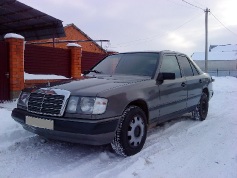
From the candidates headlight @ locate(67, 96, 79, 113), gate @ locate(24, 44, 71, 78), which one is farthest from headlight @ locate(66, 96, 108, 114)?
gate @ locate(24, 44, 71, 78)

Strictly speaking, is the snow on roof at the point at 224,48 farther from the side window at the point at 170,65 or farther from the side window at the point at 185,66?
the side window at the point at 170,65

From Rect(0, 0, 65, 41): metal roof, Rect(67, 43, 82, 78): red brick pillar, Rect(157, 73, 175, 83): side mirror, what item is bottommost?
Rect(157, 73, 175, 83): side mirror

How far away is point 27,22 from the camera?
14.1 metres

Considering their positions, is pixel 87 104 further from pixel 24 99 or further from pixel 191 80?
pixel 191 80

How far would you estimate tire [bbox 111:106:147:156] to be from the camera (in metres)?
3.78

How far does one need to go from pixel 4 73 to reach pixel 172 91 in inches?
213

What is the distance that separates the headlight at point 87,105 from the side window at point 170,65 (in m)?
1.73

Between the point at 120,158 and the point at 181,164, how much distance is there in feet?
2.77

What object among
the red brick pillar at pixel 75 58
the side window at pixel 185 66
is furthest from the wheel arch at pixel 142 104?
the red brick pillar at pixel 75 58

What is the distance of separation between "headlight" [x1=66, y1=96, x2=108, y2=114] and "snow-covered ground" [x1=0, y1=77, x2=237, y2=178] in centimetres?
73

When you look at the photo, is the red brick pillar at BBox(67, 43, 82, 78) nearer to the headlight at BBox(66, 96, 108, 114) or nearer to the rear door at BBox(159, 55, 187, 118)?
the rear door at BBox(159, 55, 187, 118)

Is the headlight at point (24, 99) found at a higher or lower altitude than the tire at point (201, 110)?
higher

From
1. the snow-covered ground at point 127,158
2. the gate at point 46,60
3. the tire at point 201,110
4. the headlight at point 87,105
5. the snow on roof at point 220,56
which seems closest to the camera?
the snow-covered ground at point 127,158

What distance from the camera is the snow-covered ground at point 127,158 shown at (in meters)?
3.37
